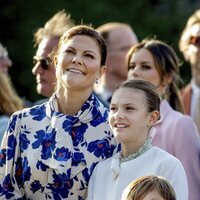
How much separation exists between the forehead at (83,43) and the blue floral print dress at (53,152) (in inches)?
11.4

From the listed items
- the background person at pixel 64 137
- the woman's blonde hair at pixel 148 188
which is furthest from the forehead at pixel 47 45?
the woman's blonde hair at pixel 148 188

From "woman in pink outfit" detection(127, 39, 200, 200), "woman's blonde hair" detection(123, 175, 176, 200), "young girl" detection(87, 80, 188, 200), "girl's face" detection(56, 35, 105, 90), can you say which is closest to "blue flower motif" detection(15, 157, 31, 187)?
"young girl" detection(87, 80, 188, 200)

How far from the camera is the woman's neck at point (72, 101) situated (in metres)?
6.23

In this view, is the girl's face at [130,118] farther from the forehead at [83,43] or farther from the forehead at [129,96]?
the forehead at [83,43]

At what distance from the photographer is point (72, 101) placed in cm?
623

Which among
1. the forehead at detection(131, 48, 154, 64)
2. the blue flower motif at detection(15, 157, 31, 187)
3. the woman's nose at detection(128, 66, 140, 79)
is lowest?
the blue flower motif at detection(15, 157, 31, 187)

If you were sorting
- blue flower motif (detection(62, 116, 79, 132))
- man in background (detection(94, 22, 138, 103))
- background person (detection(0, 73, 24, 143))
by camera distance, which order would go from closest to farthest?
blue flower motif (detection(62, 116, 79, 132))
background person (detection(0, 73, 24, 143))
man in background (detection(94, 22, 138, 103))

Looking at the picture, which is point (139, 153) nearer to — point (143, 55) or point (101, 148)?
point (101, 148)

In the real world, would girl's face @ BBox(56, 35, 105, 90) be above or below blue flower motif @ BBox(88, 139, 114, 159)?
above

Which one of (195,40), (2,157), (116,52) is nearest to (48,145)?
(2,157)

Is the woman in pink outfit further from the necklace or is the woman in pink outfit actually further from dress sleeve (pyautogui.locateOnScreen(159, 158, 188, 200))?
dress sleeve (pyautogui.locateOnScreen(159, 158, 188, 200))

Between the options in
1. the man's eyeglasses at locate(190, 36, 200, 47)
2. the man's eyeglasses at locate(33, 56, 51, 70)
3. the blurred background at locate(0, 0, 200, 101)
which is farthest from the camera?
the blurred background at locate(0, 0, 200, 101)

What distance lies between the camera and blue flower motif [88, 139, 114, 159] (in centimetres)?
614

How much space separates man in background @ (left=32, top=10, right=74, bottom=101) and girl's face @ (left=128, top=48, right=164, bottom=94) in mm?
539
